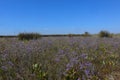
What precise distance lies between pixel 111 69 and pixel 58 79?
1710mm

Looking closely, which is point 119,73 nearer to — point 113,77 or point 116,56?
point 113,77

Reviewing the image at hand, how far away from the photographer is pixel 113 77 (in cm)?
446

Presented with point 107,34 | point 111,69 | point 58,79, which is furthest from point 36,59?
point 107,34

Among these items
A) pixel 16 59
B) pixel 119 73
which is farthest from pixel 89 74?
pixel 16 59

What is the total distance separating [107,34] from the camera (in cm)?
2202

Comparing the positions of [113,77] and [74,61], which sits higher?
[74,61]

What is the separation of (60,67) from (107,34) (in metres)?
18.4

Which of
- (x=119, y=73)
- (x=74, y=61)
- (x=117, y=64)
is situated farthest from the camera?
(x=117, y=64)

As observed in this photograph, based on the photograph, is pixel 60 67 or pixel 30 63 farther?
pixel 30 63

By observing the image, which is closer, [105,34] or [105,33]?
[105,34]

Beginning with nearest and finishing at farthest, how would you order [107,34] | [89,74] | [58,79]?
[58,79]
[89,74]
[107,34]

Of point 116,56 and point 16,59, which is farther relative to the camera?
point 116,56

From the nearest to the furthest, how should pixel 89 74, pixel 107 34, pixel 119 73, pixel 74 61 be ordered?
pixel 89 74 → pixel 74 61 → pixel 119 73 → pixel 107 34

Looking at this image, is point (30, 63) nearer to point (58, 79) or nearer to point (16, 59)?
point (16, 59)
